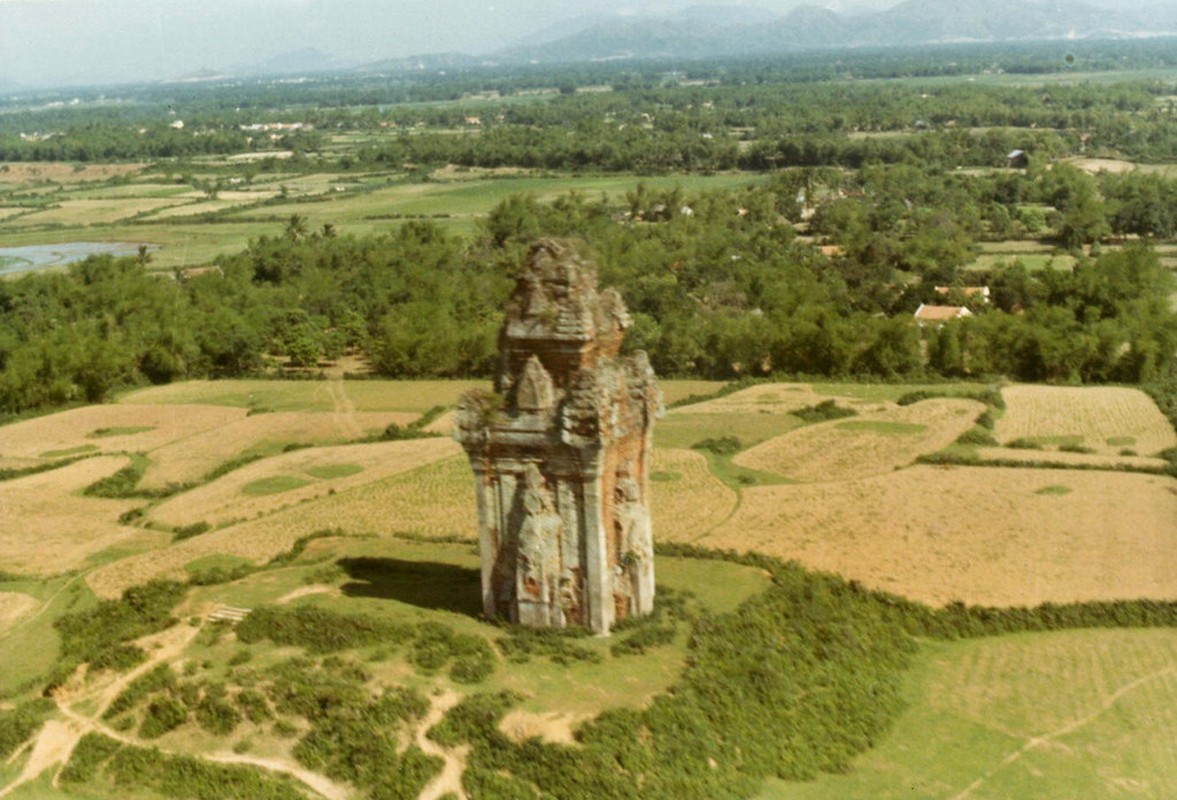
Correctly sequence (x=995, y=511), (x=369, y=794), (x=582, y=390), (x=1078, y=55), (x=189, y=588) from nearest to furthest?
(x=369, y=794) < (x=582, y=390) < (x=189, y=588) < (x=995, y=511) < (x=1078, y=55)

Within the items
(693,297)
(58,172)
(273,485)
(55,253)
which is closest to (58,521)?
(273,485)

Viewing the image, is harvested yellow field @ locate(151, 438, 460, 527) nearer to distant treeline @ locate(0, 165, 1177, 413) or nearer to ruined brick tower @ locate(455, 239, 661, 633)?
distant treeline @ locate(0, 165, 1177, 413)

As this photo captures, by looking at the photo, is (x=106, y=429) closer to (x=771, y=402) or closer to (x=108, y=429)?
(x=108, y=429)

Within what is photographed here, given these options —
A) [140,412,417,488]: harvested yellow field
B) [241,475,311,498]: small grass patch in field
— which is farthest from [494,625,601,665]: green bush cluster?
[140,412,417,488]: harvested yellow field

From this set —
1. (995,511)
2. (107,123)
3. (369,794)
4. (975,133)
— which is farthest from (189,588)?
(107,123)

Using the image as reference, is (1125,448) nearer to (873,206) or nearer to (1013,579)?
(1013,579)

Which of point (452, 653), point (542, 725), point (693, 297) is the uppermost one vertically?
point (452, 653)

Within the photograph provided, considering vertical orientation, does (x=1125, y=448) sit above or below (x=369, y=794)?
below
